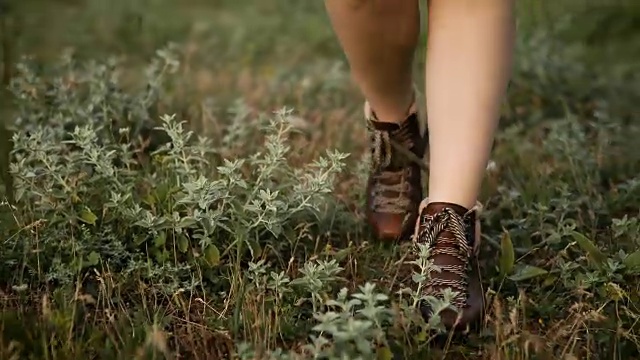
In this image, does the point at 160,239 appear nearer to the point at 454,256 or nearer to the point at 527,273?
the point at 454,256

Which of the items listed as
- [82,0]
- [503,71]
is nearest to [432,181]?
[503,71]

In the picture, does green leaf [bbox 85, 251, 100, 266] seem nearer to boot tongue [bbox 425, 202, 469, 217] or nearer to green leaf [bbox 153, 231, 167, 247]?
green leaf [bbox 153, 231, 167, 247]

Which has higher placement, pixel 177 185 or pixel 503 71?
pixel 503 71

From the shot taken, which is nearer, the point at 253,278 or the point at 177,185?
the point at 253,278

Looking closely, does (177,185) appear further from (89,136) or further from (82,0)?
(82,0)

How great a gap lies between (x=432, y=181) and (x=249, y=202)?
415 mm

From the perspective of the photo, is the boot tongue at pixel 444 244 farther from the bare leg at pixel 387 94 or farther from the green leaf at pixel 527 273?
the bare leg at pixel 387 94

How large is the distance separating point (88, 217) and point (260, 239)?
0.39m

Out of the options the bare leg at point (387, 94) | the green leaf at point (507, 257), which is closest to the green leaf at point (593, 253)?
the green leaf at point (507, 257)

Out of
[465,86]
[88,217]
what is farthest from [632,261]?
[88,217]

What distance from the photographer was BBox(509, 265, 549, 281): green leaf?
210 centimetres

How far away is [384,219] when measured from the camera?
2.44 meters

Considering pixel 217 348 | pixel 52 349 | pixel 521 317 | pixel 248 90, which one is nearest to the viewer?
pixel 52 349

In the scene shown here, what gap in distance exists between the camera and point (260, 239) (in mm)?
2234
